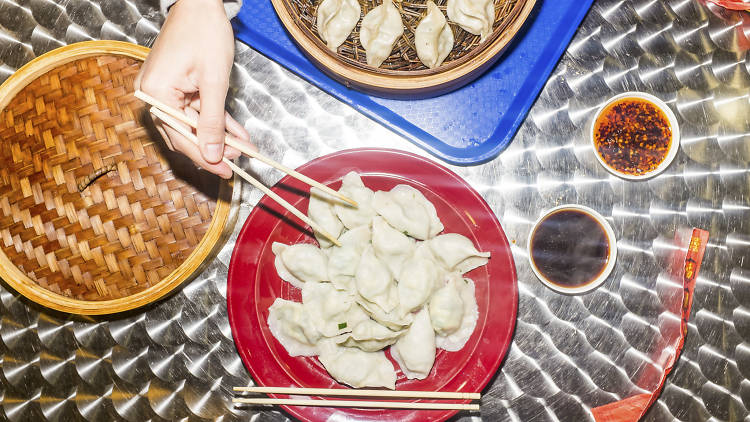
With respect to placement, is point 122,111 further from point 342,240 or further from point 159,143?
point 342,240

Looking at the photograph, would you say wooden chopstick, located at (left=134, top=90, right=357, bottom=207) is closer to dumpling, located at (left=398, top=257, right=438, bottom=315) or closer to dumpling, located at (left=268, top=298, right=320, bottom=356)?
dumpling, located at (left=398, top=257, right=438, bottom=315)

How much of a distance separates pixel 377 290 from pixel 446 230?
32 centimetres

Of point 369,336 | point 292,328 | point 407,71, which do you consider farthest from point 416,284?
point 407,71

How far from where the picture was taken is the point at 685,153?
1.92 meters

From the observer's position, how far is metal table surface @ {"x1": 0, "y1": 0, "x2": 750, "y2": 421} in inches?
73.5

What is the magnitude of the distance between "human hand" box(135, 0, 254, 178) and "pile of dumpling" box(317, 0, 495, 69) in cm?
49

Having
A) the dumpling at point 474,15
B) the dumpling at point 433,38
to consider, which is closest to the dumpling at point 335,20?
the dumpling at point 433,38

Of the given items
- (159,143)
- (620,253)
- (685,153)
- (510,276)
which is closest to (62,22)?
(159,143)

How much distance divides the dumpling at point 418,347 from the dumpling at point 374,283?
0.34ft

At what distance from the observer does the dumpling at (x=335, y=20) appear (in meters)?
1.85

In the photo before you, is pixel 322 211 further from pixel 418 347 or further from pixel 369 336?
pixel 418 347

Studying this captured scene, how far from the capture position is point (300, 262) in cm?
170

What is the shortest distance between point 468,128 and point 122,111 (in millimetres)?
1215

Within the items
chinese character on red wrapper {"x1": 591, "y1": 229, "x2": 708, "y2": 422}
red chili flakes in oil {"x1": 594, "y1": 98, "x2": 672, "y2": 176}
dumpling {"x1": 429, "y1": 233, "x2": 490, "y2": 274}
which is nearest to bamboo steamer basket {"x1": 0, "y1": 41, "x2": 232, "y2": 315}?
dumpling {"x1": 429, "y1": 233, "x2": 490, "y2": 274}
